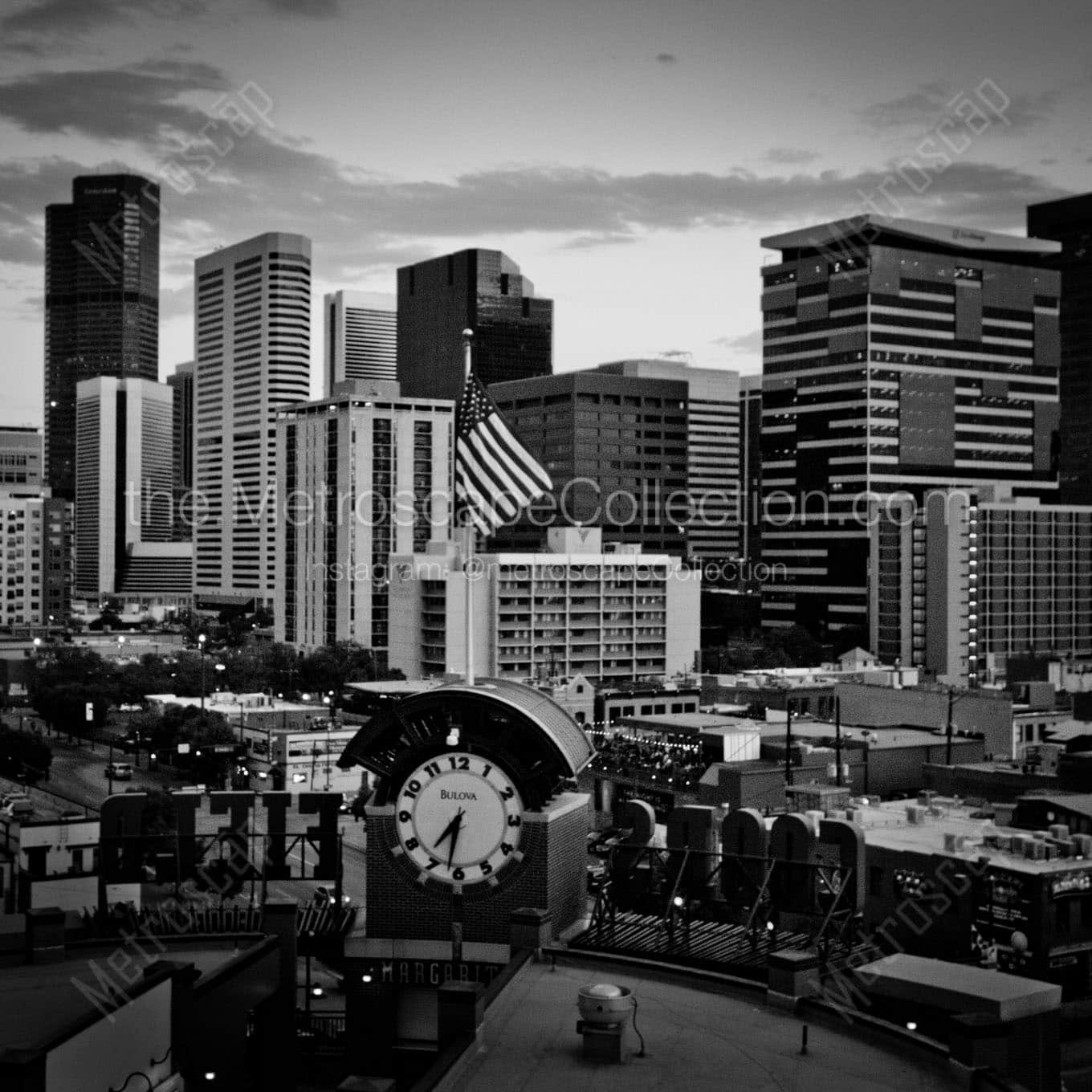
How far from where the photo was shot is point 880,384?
577 ft

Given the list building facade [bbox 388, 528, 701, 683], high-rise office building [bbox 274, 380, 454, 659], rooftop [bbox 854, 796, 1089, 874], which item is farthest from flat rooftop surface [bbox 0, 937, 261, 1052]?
high-rise office building [bbox 274, 380, 454, 659]

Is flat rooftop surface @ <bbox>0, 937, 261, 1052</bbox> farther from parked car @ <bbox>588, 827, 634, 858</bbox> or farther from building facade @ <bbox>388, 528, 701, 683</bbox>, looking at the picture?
building facade @ <bbox>388, 528, 701, 683</bbox>

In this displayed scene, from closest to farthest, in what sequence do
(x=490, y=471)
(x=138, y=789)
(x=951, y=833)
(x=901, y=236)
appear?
(x=490, y=471) < (x=951, y=833) < (x=138, y=789) < (x=901, y=236)

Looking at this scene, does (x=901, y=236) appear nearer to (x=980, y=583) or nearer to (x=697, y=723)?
(x=980, y=583)

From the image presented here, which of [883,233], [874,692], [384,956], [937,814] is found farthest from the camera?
[883,233]

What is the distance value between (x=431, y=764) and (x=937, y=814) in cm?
→ 2981

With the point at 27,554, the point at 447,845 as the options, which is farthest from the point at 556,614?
the point at 447,845

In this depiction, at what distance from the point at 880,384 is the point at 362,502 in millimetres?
61068

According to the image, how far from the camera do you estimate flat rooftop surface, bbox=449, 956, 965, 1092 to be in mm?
21641

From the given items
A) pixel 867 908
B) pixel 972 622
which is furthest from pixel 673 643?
pixel 867 908

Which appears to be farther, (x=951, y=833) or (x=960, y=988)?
(x=951, y=833)

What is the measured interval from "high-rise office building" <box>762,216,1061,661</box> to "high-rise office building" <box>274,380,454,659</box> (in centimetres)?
4022

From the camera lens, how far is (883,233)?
175m

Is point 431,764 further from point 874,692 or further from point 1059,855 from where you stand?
point 874,692
